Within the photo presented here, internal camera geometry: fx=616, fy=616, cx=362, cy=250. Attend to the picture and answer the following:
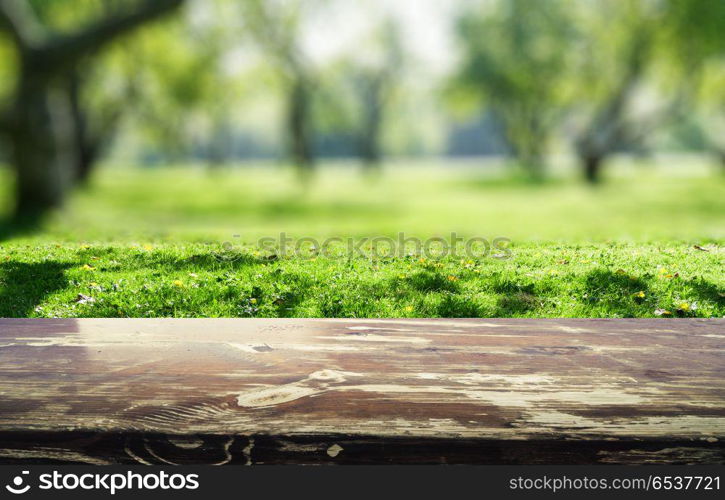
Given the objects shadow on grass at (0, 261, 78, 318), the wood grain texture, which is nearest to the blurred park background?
shadow on grass at (0, 261, 78, 318)

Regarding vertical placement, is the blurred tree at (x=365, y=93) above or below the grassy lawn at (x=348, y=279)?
above

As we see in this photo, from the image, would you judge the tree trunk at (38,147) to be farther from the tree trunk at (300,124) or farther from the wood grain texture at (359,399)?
the tree trunk at (300,124)

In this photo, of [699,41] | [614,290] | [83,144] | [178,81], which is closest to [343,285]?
[614,290]

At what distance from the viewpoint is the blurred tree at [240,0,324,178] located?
55.6 ft

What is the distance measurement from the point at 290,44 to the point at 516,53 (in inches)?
334

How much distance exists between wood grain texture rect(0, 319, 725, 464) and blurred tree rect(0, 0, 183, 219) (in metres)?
7.22

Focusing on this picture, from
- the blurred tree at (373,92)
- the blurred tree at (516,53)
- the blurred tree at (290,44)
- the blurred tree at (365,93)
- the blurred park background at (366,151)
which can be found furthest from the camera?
the blurred tree at (516,53)

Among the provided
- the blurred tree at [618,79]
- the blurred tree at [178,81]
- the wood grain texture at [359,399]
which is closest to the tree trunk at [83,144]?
the blurred tree at [178,81]

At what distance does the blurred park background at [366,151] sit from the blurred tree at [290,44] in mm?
68

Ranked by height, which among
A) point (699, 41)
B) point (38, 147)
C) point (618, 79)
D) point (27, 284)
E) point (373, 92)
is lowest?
point (27, 284)

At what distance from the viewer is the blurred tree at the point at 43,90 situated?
29.1ft

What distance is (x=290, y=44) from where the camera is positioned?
665 inches

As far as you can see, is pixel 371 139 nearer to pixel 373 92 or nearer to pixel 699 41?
pixel 373 92

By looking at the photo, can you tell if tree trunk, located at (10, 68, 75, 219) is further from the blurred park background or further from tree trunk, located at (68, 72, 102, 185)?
tree trunk, located at (68, 72, 102, 185)
